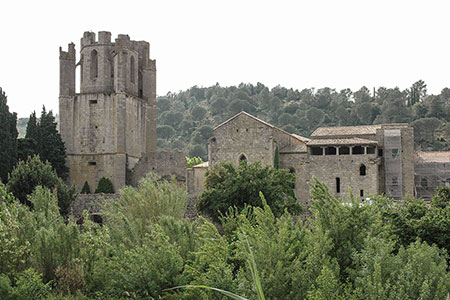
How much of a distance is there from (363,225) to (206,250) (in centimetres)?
408

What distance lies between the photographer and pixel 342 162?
40094mm

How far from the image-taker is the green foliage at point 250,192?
94.6ft

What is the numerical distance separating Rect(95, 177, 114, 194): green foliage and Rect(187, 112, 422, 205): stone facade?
5.67 m

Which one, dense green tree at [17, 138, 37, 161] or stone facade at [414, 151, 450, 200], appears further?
stone facade at [414, 151, 450, 200]

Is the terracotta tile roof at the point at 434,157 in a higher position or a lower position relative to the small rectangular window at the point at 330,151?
lower

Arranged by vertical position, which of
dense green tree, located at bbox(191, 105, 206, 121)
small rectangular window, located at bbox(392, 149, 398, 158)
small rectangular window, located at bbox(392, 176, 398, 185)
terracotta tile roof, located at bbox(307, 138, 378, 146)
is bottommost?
small rectangular window, located at bbox(392, 176, 398, 185)

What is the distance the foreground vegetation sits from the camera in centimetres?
1245

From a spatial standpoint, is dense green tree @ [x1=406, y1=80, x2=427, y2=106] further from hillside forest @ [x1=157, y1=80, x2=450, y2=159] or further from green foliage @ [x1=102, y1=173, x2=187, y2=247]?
green foliage @ [x1=102, y1=173, x2=187, y2=247]

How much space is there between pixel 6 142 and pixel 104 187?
25.5 ft

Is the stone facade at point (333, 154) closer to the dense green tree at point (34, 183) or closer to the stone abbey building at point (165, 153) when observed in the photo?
the stone abbey building at point (165, 153)

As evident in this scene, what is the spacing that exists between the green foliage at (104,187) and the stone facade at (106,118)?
0.43 metres

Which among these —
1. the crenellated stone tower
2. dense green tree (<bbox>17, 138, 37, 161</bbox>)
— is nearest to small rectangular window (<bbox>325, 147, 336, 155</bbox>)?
the crenellated stone tower

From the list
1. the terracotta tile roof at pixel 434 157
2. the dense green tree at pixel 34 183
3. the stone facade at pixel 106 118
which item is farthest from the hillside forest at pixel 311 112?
the dense green tree at pixel 34 183

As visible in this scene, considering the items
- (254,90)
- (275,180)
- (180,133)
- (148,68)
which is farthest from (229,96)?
(275,180)
